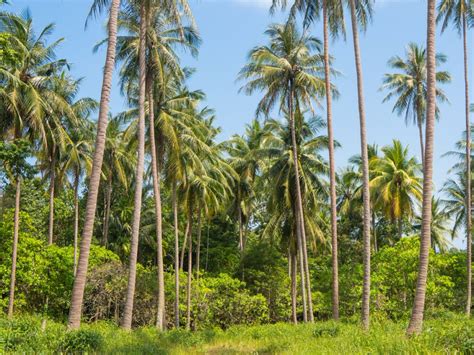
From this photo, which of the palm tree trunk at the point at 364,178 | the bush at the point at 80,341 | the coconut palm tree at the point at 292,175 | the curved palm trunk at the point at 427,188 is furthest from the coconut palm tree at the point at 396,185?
the bush at the point at 80,341

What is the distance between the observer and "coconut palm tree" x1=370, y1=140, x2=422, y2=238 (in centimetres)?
3319

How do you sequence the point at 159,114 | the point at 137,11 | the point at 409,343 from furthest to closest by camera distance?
1. the point at 159,114
2. the point at 137,11
3. the point at 409,343

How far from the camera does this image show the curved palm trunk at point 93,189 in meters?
12.7

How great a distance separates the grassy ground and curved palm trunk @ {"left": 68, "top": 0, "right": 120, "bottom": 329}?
0.69 metres

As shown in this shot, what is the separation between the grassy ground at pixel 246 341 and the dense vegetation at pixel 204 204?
85mm

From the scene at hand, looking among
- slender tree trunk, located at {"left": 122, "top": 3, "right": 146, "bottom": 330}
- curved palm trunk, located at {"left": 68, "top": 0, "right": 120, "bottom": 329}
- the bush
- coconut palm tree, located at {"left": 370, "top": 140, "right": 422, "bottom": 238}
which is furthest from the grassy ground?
coconut palm tree, located at {"left": 370, "top": 140, "right": 422, "bottom": 238}

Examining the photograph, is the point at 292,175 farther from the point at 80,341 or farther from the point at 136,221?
the point at 80,341

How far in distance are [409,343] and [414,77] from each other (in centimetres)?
2444

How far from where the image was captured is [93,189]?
1341 cm

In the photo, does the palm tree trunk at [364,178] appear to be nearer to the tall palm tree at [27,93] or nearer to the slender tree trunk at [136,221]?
the slender tree trunk at [136,221]

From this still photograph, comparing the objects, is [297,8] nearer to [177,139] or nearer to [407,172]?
[177,139]

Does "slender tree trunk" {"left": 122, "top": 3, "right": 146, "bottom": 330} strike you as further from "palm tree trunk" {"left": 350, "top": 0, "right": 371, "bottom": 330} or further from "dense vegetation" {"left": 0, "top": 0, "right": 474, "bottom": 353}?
"palm tree trunk" {"left": 350, "top": 0, "right": 371, "bottom": 330}

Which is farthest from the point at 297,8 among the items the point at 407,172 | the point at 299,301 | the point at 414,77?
the point at 299,301

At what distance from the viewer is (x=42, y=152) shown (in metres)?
28.0
